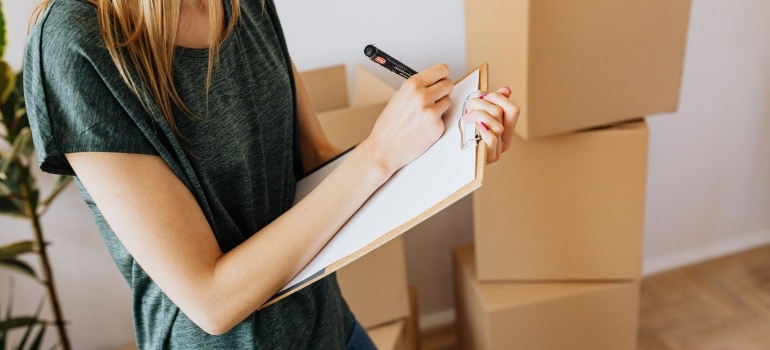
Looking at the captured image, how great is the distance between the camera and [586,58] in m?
1.11

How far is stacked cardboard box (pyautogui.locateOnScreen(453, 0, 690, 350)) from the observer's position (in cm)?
111

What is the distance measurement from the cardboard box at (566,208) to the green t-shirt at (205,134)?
54cm

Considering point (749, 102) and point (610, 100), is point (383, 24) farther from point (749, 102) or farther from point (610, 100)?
point (749, 102)

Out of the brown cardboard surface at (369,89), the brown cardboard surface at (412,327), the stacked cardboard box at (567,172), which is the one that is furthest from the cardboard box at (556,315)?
the brown cardboard surface at (369,89)

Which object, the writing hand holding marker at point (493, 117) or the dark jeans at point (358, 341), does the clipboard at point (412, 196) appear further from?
Result: the dark jeans at point (358, 341)

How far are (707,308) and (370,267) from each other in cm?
100

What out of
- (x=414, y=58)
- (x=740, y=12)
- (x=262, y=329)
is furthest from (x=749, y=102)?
(x=262, y=329)

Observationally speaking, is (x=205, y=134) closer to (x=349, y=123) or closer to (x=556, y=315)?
(x=349, y=123)

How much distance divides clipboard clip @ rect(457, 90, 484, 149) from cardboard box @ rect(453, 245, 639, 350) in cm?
76

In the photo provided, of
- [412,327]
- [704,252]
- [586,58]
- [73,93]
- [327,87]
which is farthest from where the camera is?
[704,252]

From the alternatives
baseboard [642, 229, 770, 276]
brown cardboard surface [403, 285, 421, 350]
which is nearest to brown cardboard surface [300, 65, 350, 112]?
brown cardboard surface [403, 285, 421, 350]

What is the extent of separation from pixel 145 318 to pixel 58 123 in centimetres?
24

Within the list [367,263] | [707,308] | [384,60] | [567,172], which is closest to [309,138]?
[384,60]

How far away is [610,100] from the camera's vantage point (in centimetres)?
117
